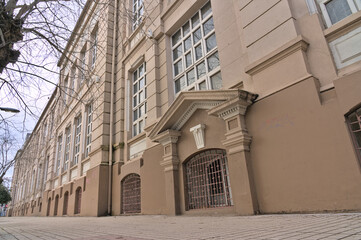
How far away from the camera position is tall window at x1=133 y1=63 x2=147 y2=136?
10.8 m

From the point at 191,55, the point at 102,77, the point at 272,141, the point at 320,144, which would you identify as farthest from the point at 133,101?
the point at 320,144

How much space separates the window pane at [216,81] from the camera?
7.53 m

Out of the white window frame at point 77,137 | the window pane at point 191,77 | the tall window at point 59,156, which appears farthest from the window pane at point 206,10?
the tall window at point 59,156

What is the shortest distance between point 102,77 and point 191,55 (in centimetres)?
635

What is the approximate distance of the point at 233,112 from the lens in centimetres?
588

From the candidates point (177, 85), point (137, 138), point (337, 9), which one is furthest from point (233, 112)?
point (137, 138)

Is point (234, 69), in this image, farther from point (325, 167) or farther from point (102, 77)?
point (102, 77)

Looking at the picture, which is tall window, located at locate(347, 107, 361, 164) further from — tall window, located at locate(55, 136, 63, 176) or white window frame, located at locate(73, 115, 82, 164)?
tall window, located at locate(55, 136, 63, 176)

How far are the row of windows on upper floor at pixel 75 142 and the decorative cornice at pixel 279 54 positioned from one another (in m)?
10.2

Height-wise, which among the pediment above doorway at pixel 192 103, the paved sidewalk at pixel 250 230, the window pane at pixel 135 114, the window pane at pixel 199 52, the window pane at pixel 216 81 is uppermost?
the window pane at pixel 199 52

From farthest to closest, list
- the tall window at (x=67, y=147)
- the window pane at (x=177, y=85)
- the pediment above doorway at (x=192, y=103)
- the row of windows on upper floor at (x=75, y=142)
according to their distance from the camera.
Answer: the tall window at (x=67, y=147)
the row of windows on upper floor at (x=75, y=142)
the window pane at (x=177, y=85)
the pediment above doorway at (x=192, y=103)

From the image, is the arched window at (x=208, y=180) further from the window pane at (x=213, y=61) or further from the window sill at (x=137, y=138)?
the window sill at (x=137, y=138)

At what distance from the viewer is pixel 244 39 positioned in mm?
6547

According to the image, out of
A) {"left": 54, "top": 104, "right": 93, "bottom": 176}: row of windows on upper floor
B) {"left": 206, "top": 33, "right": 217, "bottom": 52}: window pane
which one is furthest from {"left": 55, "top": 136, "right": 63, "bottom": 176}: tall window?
{"left": 206, "top": 33, "right": 217, "bottom": 52}: window pane
